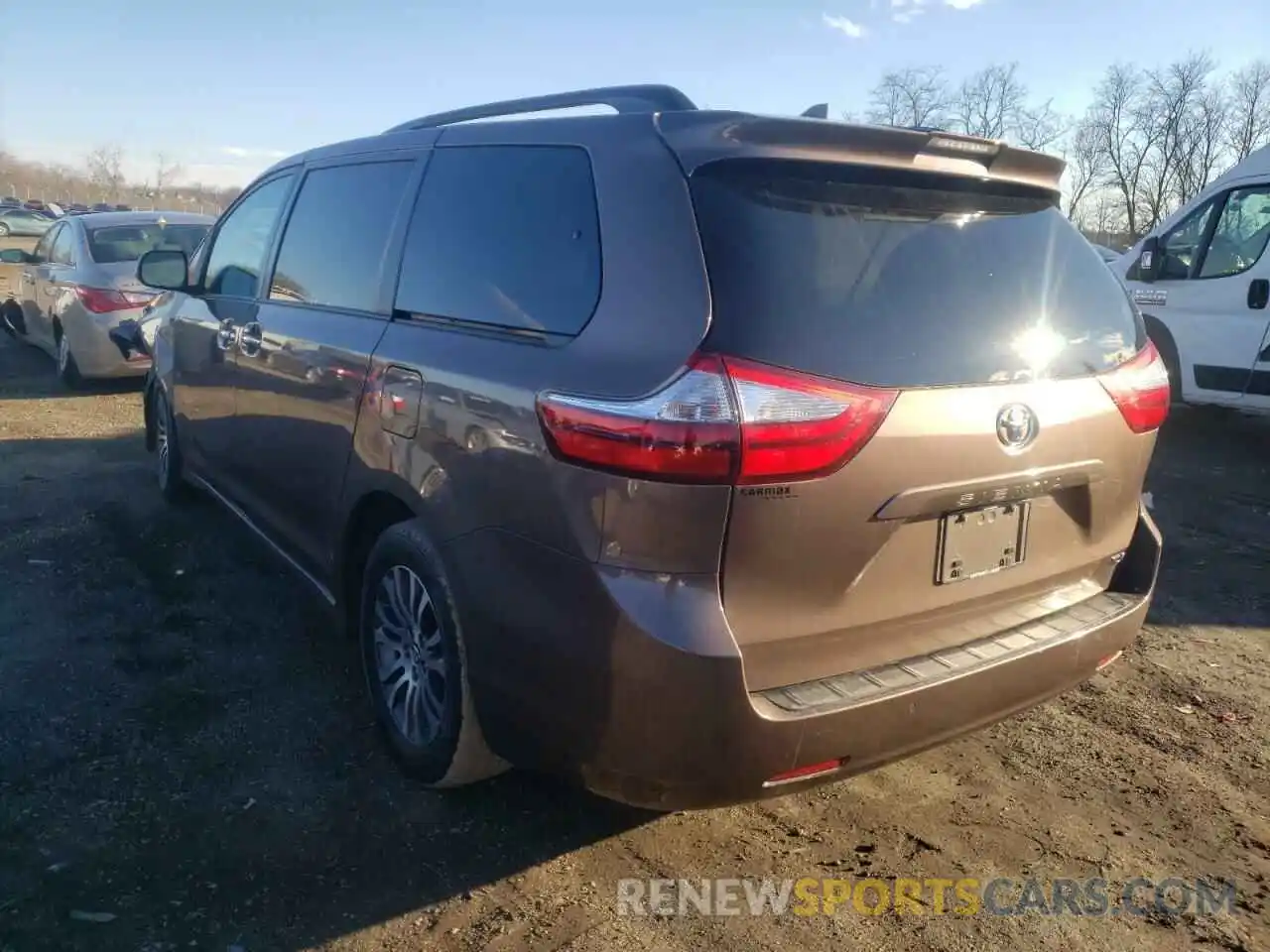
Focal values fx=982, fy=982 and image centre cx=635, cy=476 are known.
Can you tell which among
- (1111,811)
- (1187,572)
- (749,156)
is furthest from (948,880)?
(1187,572)

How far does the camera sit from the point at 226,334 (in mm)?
4406

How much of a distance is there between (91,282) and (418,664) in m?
7.63

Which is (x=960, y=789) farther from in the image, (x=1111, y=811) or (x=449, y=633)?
(x=449, y=633)

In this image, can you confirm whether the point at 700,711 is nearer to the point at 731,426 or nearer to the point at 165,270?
the point at 731,426

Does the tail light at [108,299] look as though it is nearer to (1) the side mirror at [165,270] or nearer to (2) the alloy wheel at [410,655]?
(1) the side mirror at [165,270]

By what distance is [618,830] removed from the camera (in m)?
2.86

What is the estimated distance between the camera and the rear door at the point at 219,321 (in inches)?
172

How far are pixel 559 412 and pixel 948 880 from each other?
167 cm

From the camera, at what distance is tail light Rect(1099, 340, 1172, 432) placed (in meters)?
2.77

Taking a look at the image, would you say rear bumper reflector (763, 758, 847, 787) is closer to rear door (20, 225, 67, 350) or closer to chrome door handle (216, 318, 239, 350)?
chrome door handle (216, 318, 239, 350)

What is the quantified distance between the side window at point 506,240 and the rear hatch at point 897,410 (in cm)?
39

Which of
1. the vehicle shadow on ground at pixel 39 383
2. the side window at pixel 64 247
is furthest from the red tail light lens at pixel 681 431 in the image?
the side window at pixel 64 247

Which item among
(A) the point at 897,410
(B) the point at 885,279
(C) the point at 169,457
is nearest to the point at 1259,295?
(B) the point at 885,279

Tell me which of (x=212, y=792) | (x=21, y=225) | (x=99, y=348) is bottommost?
(x=212, y=792)
